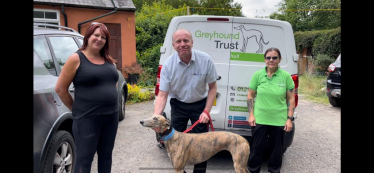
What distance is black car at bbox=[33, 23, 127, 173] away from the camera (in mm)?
2805

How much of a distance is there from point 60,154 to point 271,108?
8.51 ft

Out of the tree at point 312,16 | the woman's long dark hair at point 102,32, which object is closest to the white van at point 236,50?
the woman's long dark hair at point 102,32

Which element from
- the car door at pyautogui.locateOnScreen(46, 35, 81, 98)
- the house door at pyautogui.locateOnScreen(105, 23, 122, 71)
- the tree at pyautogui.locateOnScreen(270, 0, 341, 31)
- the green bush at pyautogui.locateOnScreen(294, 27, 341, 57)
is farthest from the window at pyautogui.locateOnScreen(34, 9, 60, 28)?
the tree at pyautogui.locateOnScreen(270, 0, 341, 31)

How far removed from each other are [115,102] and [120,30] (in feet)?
32.6

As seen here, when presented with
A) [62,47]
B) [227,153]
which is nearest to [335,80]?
[227,153]

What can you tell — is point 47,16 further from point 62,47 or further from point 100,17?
point 62,47

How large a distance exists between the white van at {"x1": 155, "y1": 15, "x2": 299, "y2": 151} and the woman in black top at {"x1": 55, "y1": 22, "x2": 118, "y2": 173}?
64.3 inches

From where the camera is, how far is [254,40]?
4082mm

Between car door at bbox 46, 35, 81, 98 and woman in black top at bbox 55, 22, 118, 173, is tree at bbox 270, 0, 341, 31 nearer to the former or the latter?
car door at bbox 46, 35, 81, 98

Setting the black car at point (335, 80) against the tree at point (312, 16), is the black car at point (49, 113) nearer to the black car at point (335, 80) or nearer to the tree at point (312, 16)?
the black car at point (335, 80)

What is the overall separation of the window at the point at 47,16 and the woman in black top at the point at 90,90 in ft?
30.5

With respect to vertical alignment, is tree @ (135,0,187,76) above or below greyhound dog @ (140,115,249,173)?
above

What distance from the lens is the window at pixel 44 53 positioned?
3464 millimetres

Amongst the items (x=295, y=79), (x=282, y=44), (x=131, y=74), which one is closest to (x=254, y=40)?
(x=282, y=44)
